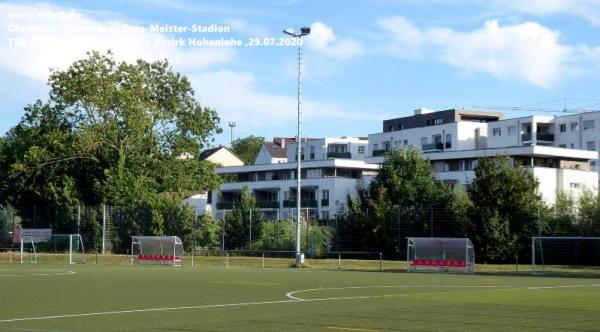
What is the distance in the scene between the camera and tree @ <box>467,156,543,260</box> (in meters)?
47.2

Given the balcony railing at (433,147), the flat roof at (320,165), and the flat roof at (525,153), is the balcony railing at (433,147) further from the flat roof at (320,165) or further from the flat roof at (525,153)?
the flat roof at (525,153)

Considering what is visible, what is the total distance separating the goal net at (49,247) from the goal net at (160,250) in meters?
5.52

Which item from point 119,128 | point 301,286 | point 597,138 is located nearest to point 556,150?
point 597,138

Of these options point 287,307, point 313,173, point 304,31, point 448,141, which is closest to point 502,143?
point 448,141

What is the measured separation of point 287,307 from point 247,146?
146 metres

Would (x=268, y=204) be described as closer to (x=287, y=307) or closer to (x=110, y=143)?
(x=110, y=143)

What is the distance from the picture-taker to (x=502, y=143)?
342 ft

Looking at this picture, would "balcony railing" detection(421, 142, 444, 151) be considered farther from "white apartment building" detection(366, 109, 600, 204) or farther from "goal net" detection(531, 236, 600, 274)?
"goal net" detection(531, 236, 600, 274)

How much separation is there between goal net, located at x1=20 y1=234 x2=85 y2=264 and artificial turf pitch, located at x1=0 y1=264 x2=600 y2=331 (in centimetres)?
2626

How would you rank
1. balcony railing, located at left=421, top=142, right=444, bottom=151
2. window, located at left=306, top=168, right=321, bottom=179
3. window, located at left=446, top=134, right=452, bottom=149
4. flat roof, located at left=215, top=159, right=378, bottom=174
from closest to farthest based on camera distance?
1. flat roof, located at left=215, top=159, right=378, bottom=174
2. window, located at left=306, top=168, right=321, bottom=179
3. window, located at left=446, top=134, right=452, bottom=149
4. balcony railing, located at left=421, top=142, right=444, bottom=151

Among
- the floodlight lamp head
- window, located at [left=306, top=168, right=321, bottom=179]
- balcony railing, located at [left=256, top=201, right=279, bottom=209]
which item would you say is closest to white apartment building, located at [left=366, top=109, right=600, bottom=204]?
window, located at [left=306, top=168, right=321, bottom=179]

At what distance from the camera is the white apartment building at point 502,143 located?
8406 cm

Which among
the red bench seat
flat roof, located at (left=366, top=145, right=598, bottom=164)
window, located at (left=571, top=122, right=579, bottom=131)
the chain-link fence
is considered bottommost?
the red bench seat

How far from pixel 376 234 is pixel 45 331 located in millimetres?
40203
